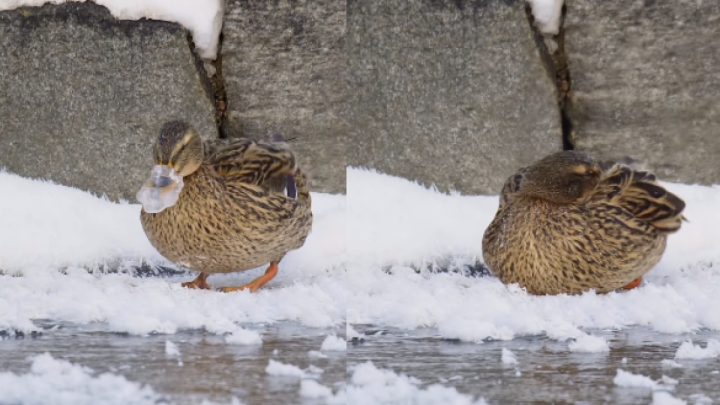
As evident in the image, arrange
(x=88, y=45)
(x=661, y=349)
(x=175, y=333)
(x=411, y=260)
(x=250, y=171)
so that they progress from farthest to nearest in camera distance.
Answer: (x=88, y=45)
(x=411, y=260)
(x=250, y=171)
(x=175, y=333)
(x=661, y=349)

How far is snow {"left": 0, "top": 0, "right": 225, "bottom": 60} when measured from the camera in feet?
15.6

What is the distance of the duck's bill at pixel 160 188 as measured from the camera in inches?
139

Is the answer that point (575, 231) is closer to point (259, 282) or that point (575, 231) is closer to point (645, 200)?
point (645, 200)

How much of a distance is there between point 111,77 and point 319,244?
150 cm

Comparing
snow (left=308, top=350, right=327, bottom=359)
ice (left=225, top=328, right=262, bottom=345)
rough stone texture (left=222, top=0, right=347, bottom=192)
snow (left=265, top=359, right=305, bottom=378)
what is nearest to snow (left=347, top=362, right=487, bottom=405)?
snow (left=265, top=359, right=305, bottom=378)

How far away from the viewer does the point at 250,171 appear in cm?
389

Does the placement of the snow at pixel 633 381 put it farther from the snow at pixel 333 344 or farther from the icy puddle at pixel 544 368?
the snow at pixel 333 344

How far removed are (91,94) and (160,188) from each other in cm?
167

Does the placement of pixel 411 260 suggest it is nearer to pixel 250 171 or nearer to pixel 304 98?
pixel 250 171

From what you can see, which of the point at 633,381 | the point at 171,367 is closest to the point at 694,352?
the point at 633,381

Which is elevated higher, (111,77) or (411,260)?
(111,77)

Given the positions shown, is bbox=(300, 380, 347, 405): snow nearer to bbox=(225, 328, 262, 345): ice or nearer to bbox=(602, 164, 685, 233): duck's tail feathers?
bbox=(225, 328, 262, 345): ice

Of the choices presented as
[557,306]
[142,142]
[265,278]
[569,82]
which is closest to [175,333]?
[265,278]

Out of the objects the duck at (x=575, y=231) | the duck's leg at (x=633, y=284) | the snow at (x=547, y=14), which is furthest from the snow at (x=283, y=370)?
the snow at (x=547, y=14)
